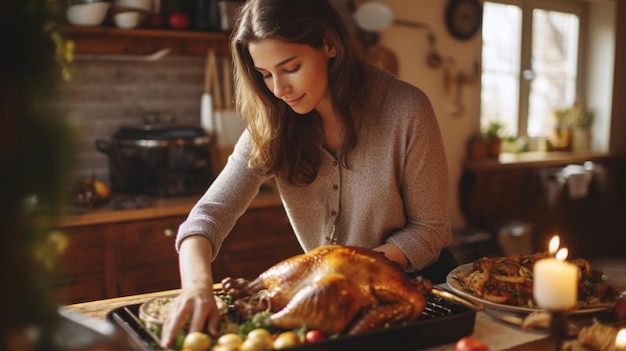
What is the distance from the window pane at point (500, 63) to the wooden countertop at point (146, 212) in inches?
81.9

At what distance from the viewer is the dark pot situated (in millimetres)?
2781

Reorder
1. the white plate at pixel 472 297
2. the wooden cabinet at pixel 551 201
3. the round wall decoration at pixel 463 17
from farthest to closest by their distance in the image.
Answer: the wooden cabinet at pixel 551 201, the round wall decoration at pixel 463 17, the white plate at pixel 472 297

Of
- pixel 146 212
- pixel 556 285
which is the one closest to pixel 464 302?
pixel 556 285

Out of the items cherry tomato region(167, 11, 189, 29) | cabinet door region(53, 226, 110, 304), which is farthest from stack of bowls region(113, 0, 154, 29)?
cabinet door region(53, 226, 110, 304)

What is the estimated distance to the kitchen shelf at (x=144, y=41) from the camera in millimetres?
2768

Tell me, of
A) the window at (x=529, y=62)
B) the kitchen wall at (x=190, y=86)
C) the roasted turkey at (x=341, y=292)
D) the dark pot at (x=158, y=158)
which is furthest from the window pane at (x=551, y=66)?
the roasted turkey at (x=341, y=292)

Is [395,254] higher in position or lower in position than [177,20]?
lower

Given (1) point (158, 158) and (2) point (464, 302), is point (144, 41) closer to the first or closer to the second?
(1) point (158, 158)

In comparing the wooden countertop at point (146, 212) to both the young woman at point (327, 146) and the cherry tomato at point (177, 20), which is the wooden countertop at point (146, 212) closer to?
the cherry tomato at point (177, 20)

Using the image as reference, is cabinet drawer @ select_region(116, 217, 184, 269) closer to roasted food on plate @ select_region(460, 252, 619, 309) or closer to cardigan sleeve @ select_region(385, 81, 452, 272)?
cardigan sleeve @ select_region(385, 81, 452, 272)

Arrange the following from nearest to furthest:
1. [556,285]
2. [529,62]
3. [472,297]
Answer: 1. [556,285]
2. [472,297]
3. [529,62]

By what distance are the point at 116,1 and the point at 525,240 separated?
8.88ft

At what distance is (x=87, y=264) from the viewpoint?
2.52m

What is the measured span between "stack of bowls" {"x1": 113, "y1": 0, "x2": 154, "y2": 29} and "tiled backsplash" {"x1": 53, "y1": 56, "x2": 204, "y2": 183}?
13.0 inches
